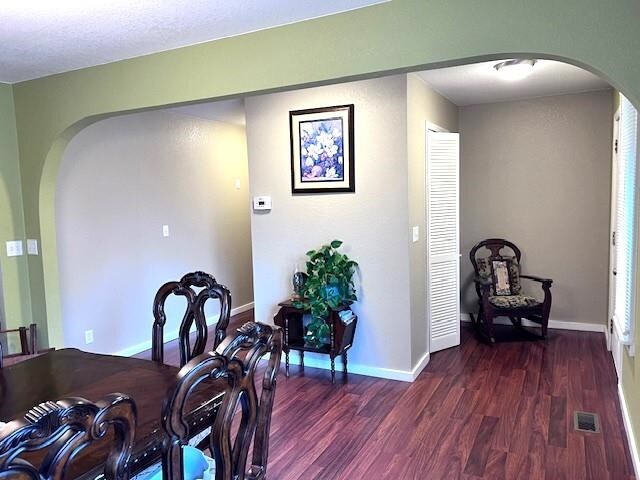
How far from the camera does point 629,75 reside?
5.53 feet

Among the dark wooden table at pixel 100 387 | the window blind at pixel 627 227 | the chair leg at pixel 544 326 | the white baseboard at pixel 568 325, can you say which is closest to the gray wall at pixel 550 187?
the white baseboard at pixel 568 325

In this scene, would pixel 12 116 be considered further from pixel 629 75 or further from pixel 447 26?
pixel 629 75

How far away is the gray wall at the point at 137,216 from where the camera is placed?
4039mm

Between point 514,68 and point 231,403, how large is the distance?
11.4 feet

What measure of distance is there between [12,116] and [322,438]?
10.2 feet

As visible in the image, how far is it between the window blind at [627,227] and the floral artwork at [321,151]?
1.97 m

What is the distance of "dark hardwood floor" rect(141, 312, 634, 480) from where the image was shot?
251 centimetres

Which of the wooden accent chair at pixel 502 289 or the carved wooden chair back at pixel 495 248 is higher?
the carved wooden chair back at pixel 495 248

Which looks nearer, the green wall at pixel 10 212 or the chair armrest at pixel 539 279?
the green wall at pixel 10 212

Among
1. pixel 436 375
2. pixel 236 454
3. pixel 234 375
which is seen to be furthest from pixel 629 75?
pixel 436 375

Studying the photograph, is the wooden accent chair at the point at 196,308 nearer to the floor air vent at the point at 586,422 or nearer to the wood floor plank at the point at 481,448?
the wood floor plank at the point at 481,448

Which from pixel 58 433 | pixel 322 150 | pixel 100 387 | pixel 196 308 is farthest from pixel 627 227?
pixel 58 433

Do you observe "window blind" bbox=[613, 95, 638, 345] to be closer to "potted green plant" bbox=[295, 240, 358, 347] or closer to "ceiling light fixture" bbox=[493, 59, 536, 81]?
"ceiling light fixture" bbox=[493, 59, 536, 81]

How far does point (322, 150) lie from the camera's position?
12.7 ft
